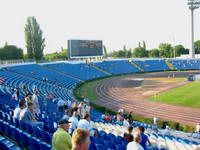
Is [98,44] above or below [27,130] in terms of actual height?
above

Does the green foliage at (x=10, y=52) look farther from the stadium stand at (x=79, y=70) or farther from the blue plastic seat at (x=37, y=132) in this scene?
the blue plastic seat at (x=37, y=132)

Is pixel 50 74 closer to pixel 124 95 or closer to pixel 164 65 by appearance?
pixel 124 95

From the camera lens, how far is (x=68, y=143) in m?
4.80

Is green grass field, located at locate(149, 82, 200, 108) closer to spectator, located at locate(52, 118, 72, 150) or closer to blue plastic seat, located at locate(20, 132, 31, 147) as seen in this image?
blue plastic seat, located at locate(20, 132, 31, 147)

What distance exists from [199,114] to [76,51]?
1411 inches

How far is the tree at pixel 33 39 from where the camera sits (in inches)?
2472

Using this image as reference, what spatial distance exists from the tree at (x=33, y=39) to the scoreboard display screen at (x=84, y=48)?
11.6m

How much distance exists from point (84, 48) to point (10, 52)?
75.4 feet

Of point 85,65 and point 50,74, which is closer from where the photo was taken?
point 50,74

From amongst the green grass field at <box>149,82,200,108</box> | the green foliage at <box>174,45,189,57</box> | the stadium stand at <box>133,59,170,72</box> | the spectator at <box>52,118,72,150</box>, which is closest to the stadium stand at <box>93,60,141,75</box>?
the stadium stand at <box>133,59,170,72</box>

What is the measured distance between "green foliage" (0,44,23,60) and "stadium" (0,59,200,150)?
15460mm

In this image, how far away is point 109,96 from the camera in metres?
38.5

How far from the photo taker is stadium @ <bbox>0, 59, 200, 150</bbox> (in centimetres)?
813

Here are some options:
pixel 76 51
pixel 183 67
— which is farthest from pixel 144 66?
pixel 76 51
